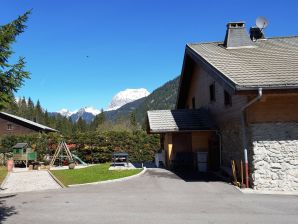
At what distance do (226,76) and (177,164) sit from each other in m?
8.11

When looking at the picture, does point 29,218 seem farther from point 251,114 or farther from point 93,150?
point 93,150

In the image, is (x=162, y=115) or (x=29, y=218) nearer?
(x=29, y=218)

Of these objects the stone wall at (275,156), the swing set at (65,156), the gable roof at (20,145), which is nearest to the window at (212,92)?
the stone wall at (275,156)

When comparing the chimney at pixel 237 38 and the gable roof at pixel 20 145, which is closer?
the chimney at pixel 237 38

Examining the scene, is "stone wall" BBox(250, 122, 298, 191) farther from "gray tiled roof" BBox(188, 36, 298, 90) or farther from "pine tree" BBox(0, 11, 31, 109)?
"pine tree" BBox(0, 11, 31, 109)

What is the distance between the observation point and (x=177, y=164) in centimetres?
2117

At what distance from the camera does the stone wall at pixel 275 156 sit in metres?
14.0

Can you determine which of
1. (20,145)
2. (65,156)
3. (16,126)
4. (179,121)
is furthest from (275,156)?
(16,126)

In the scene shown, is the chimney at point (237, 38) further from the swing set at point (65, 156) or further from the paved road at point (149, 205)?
the swing set at point (65, 156)

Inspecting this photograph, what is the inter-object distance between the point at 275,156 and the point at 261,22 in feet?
37.4

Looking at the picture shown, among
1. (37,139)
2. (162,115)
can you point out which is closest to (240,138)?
(162,115)

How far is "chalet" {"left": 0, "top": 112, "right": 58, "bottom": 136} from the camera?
50.9 m

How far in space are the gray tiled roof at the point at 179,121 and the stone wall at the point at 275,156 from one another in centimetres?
546

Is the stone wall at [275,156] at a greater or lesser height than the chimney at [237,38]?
lesser
